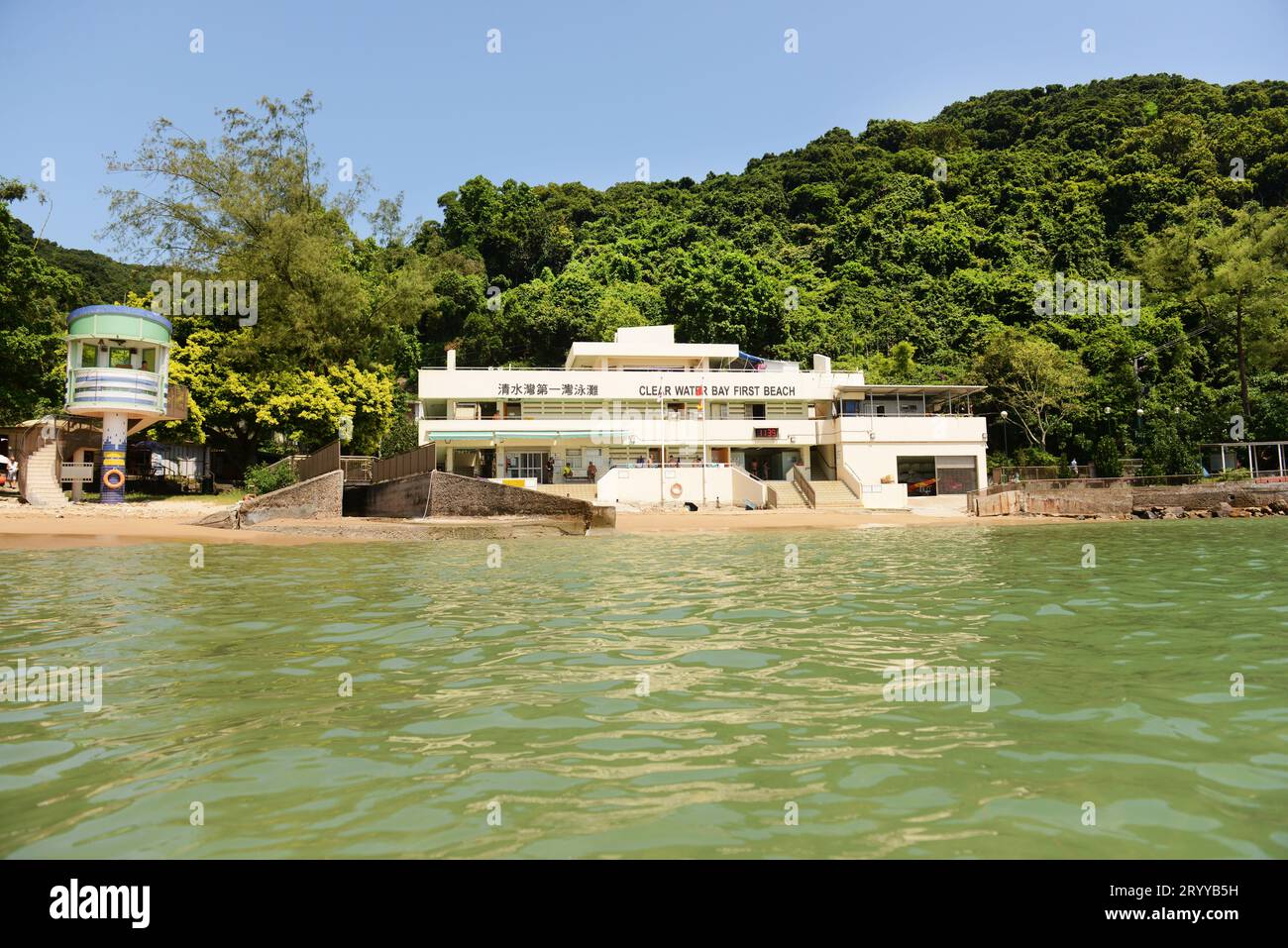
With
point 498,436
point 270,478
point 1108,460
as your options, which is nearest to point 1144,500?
point 1108,460

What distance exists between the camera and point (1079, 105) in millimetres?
84000

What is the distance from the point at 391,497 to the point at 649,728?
22921mm

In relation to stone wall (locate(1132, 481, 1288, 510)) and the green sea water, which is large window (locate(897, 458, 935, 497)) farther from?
the green sea water

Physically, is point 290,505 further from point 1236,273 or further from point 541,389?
point 1236,273

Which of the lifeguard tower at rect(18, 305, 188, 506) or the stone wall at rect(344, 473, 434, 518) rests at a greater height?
the lifeguard tower at rect(18, 305, 188, 506)

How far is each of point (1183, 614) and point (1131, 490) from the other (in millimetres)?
28773

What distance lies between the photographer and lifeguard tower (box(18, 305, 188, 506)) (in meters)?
24.6

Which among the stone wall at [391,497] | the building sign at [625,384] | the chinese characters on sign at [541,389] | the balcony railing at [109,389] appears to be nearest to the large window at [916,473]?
the building sign at [625,384]

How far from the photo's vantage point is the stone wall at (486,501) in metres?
22.3

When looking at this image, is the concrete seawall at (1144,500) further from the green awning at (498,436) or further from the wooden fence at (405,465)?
the wooden fence at (405,465)

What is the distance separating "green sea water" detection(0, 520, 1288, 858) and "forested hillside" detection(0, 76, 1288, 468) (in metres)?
29.2

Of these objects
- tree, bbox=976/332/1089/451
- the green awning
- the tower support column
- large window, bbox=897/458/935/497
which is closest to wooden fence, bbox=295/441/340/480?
the tower support column
